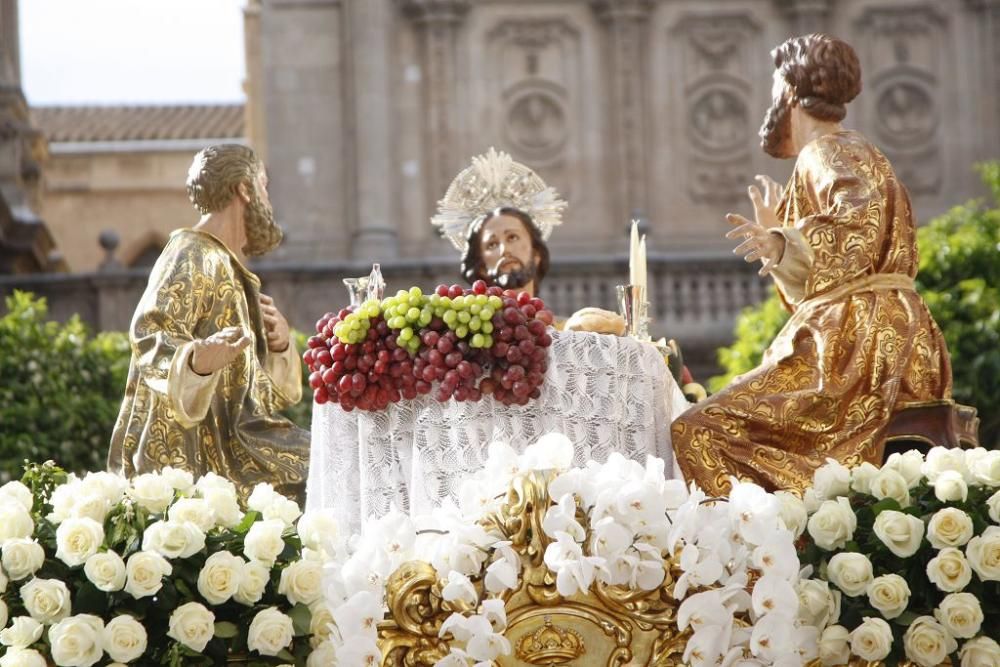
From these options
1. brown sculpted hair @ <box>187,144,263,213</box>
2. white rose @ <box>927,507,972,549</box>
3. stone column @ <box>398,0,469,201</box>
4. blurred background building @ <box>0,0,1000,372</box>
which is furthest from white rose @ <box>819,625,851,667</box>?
stone column @ <box>398,0,469,201</box>

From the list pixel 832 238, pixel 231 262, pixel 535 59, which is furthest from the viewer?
pixel 535 59

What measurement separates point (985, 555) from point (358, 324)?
2.49 m

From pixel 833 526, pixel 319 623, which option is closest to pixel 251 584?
pixel 319 623

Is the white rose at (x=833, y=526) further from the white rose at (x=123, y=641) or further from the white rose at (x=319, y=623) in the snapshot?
the white rose at (x=123, y=641)

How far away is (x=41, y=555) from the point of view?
23.9ft

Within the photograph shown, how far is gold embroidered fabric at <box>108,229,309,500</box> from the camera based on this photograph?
9.25 meters

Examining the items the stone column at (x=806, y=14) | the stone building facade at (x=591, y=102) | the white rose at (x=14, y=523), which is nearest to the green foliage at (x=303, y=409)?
the stone building facade at (x=591, y=102)

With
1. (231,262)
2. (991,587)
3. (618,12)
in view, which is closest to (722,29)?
(618,12)

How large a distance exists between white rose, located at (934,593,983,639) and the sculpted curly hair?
8.31 feet

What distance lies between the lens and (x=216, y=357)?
8.97m

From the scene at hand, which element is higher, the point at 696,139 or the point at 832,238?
the point at 696,139

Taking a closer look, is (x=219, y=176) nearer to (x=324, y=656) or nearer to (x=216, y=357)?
(x=216, y=357)

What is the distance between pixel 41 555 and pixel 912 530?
9.17 ft

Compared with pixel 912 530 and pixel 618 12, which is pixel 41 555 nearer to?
pixel 912 530
